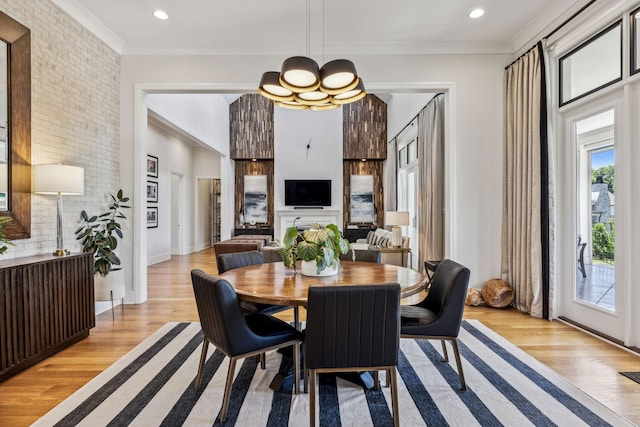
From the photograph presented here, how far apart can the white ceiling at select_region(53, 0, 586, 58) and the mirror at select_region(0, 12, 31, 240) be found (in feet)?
2.51

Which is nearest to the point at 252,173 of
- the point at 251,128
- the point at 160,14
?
the point at 251,128

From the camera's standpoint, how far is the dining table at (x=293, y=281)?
176 cm

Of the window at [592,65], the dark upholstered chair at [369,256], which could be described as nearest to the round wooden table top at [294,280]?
the dark upholstered chair at [369,256]

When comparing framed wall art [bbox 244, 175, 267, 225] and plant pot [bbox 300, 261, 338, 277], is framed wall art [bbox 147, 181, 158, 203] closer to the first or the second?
framed wall art [bbox 244, 175, 267, 225]

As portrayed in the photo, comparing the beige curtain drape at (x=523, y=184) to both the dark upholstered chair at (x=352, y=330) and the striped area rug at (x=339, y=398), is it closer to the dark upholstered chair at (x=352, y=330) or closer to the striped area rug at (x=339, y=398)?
the striped area rug at (x=339, y=398)

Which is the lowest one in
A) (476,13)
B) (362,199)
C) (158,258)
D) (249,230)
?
(158,258)

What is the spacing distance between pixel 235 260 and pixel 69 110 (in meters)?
2.31

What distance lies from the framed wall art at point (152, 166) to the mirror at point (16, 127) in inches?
177

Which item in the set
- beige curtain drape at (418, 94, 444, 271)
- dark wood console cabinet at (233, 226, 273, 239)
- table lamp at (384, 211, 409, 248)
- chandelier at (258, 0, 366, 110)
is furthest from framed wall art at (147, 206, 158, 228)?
beige curtain drape at (418, 94, 444, 271)

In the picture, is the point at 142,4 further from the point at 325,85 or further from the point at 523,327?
the point at 523,327

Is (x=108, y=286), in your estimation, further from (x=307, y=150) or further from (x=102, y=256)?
(x=307, y=150)

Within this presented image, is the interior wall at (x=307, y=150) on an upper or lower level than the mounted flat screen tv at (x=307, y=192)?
upper

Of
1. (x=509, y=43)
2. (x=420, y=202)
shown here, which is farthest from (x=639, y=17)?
(x=420, y=202)

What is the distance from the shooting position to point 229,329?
1743 millimetres
